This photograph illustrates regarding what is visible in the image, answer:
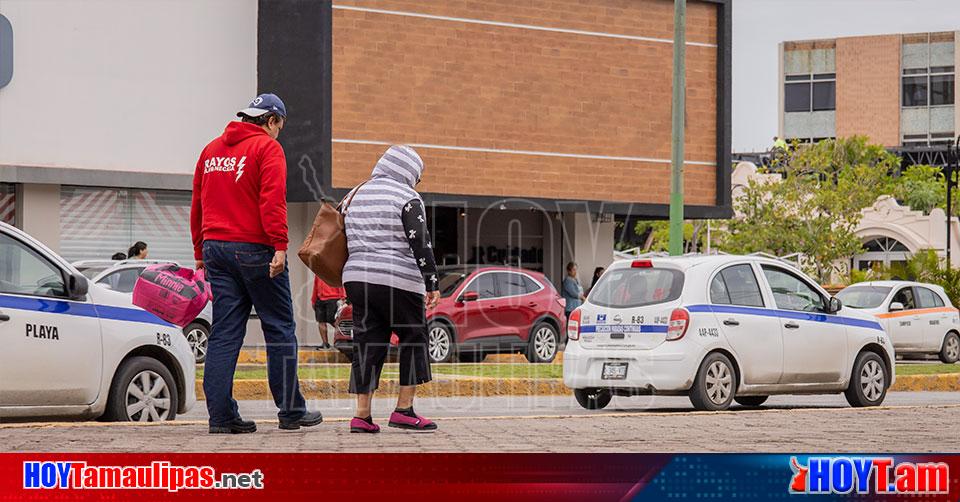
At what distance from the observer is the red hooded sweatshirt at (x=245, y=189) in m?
9.61

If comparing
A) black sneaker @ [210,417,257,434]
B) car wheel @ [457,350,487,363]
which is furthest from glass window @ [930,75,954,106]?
black sneaker @ [210,417,257,434]

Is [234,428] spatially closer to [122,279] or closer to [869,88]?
→ [122,279]

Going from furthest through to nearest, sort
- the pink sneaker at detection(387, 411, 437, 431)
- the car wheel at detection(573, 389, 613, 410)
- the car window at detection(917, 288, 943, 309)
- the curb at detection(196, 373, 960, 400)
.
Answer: the car window at detection(917, 288, 943, 309) → the curb at detection(196, 373, 960, 400) → the car wheel at detection(573, 389, 613, 410) → the pink sneaker at detection(387, 411, 437, 431)

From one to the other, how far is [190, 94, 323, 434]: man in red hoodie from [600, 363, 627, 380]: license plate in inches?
224

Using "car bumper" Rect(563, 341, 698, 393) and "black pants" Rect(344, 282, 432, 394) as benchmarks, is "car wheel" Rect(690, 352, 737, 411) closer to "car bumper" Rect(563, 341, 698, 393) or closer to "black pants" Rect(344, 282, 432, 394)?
"car bumper" Rect(563, 341, 698, 393)

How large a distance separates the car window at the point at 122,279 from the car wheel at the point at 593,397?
827 centimetres

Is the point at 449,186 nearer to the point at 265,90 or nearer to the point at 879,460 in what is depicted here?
the point at 265,90

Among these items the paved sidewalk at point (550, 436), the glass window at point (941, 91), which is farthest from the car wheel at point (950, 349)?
the glass window at point (941, 91)

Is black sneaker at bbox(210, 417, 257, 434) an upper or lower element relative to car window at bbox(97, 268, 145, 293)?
lower

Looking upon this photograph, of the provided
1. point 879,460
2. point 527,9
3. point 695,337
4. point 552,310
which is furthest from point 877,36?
point 879,460

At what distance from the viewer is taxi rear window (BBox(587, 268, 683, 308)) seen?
15.1m

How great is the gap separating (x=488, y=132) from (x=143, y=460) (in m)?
25.6

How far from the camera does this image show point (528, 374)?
2094cm

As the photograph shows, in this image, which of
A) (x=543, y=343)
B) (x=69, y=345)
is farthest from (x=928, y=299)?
(x=69, y=345)
